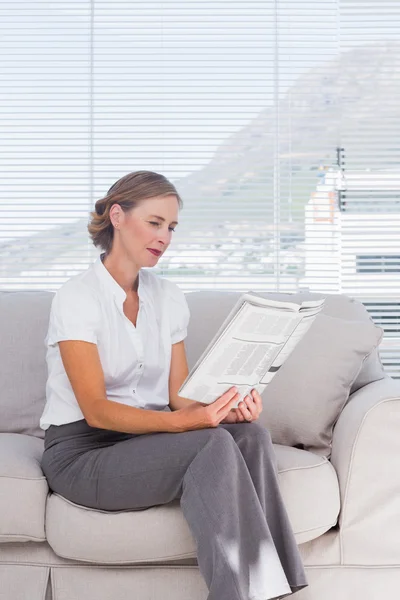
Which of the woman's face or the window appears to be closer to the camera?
the woman's face

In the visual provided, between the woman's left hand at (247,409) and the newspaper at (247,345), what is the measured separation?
0.08m

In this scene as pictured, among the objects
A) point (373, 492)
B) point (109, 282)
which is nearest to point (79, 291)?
point (109, 282)

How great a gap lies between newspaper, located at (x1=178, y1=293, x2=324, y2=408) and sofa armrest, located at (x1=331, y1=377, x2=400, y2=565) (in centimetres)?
37

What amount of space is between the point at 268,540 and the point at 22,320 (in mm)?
1269

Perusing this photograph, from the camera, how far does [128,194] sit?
2271 millimetres

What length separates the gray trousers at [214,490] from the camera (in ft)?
5.86

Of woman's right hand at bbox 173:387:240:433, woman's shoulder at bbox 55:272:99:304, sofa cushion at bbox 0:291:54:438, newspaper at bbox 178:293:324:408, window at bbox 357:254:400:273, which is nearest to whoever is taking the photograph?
newspaper at bbox 178:293:324:408

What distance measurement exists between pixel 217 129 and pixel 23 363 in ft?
5.07

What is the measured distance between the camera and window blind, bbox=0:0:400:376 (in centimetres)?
366

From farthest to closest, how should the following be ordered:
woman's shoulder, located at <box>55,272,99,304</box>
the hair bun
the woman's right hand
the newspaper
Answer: the hair bun
woman's shoulder, located at <box>55,272,99,304</box>
the woman's right hand
the newspaper

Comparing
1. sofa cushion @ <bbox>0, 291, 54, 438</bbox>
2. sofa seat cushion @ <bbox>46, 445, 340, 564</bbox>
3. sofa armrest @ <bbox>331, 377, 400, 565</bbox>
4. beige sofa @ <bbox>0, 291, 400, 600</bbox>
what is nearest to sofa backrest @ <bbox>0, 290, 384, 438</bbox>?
sofa cushion @ <bbox>0, 291, 54, 438</bbox>

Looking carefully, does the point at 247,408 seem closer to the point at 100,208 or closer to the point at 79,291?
the point at 79,291

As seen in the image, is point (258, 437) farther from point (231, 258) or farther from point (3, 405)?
point (231, 258)

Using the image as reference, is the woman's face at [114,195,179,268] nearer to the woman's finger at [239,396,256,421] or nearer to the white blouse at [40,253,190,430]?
the white blouse at [40,253,190,430]
